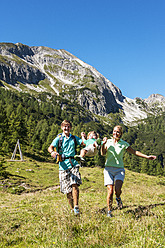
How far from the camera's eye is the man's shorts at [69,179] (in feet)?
19.4

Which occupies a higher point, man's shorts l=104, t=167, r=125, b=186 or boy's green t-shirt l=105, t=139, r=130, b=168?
boy's green t-shirt l=105, t=139, r=130, b=168

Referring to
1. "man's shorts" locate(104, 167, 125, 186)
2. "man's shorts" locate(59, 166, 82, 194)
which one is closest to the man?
"man's shorts" locate(59, 166, 82, 194)

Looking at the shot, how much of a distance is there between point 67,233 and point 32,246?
76 cm

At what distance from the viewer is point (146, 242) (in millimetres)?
3119

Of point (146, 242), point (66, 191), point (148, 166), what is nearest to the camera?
point (146, 242)

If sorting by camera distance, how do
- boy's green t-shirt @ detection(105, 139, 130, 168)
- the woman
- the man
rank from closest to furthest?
the man < the woman < boy's green t-shirt @ detection(105, 139, 130, 168)

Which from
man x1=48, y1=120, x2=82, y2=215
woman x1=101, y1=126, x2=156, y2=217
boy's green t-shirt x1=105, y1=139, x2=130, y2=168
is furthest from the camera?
boy's green t-shirt x1=105, y1=139, x2=130, y2=168

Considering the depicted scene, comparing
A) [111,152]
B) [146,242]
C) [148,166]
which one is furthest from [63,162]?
[148,166]

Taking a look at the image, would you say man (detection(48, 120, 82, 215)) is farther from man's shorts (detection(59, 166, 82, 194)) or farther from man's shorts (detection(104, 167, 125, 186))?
man's shorts (detection(104, 167, 125, 186))

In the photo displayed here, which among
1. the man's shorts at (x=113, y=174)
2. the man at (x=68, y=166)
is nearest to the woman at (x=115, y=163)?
the man's shorts at (x=113, y=174)

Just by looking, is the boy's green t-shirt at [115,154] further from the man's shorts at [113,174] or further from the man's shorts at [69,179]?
the man's shorts at [69,179]

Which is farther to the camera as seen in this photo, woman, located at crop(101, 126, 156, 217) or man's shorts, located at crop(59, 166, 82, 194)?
woman, located at crop(101, 126, 156, 217)

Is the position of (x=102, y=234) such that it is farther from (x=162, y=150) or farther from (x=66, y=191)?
(x=162, y=150)

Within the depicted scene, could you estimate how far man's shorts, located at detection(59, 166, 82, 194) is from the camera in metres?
5.91
